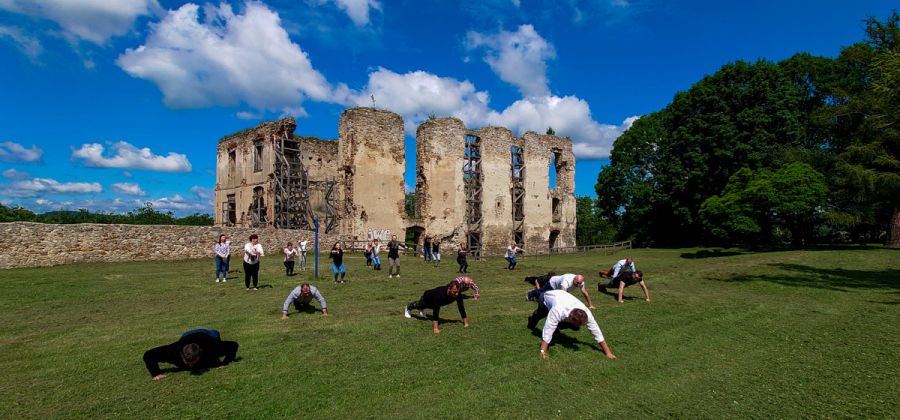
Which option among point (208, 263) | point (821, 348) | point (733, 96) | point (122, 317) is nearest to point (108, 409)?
point (122, 317)

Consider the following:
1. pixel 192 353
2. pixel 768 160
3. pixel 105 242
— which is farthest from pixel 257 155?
pixel 768 160

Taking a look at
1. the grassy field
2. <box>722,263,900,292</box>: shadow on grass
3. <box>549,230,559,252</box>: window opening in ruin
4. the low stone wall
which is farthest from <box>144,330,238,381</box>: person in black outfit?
<box>549,230,559,252</box>: window opening in ruin

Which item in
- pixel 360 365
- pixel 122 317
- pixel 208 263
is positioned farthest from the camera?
pixel 208 263

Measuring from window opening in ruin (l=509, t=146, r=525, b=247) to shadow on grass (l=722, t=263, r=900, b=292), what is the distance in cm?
1988

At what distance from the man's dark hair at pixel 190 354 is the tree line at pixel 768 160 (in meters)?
24.0

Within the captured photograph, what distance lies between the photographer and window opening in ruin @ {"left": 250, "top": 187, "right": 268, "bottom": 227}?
31.7 m

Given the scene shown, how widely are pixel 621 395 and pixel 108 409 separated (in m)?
5.94

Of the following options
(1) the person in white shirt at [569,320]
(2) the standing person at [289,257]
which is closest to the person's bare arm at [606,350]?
(1) the person in white shirt at [569,320]

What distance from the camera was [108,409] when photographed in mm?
5246

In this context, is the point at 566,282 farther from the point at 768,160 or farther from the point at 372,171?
the point at 768,160

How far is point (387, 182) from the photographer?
105 ft

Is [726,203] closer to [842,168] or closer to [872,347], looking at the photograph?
[842,168]

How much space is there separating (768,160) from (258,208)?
34.7 metres

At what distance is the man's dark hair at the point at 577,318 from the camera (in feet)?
23.4
